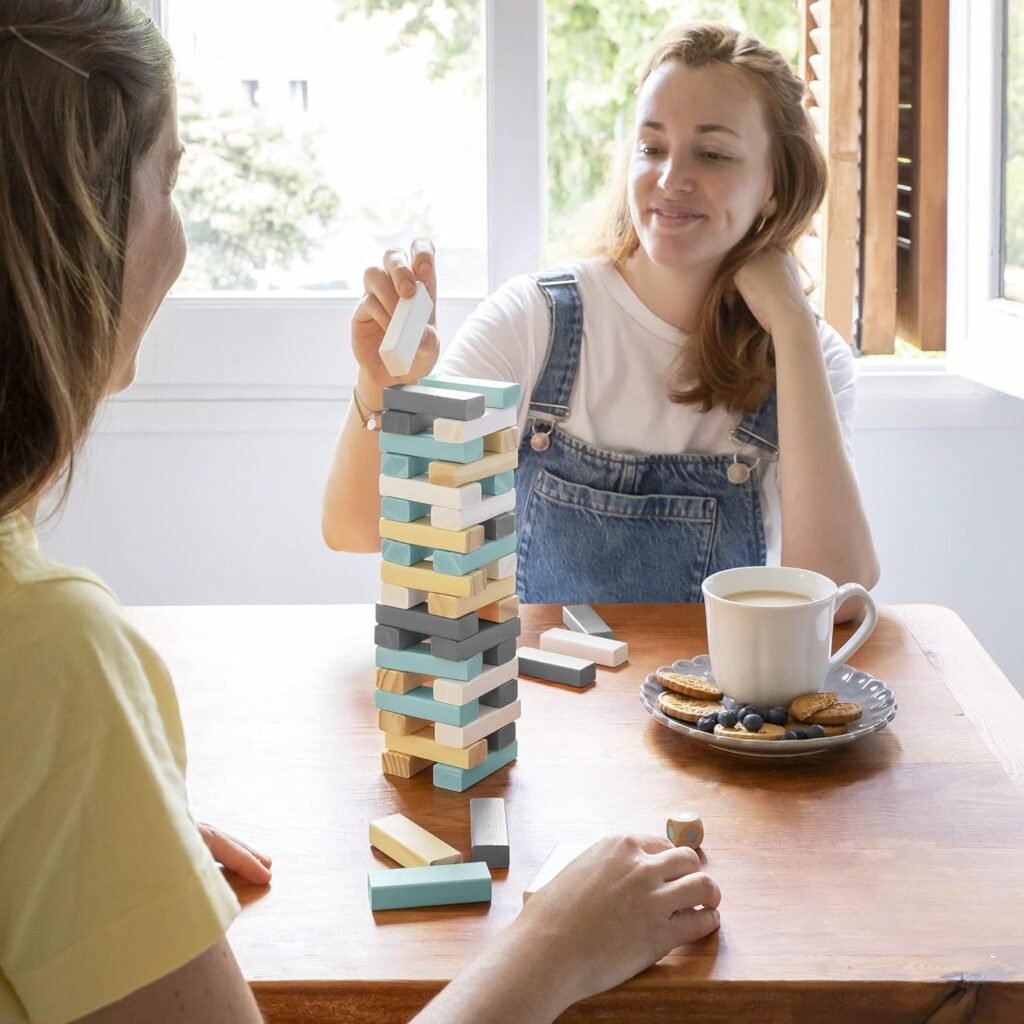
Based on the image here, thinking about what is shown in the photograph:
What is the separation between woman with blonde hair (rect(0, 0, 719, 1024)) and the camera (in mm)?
600

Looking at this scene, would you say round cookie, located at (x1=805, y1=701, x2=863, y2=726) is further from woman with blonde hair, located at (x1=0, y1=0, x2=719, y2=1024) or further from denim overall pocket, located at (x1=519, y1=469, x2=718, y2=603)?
denim overall pocket, located at (x1=519, y1=469, x2=718, y2=603)

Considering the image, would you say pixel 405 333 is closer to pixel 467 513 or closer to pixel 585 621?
pixel 467 513

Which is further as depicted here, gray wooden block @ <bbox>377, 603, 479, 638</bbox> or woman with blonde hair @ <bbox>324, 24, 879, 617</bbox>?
woman with blonde hair @ <bbox>324, 24, 879, 617</bbox>

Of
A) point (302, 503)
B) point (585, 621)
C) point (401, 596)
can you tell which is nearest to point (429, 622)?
point (401, 596)

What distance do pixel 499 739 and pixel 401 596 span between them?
0.14m

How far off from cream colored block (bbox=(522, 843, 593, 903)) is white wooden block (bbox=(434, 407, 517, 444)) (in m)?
0.29

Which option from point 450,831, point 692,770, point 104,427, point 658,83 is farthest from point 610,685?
point 104,427

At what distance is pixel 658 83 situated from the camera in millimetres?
1821

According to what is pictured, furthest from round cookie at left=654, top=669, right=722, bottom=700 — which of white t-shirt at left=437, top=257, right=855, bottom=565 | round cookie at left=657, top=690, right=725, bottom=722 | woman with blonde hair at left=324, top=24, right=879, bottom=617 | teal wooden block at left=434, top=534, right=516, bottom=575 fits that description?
white t-shirt at left=437, top=257, right=855, bottom=565

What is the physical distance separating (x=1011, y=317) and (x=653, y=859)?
1.57 metres

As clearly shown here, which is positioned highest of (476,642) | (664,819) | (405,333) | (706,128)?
(706,128)

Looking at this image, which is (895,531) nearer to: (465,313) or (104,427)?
(465,313)

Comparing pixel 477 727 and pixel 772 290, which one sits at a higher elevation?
pixel 772 290

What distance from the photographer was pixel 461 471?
3.27ft
